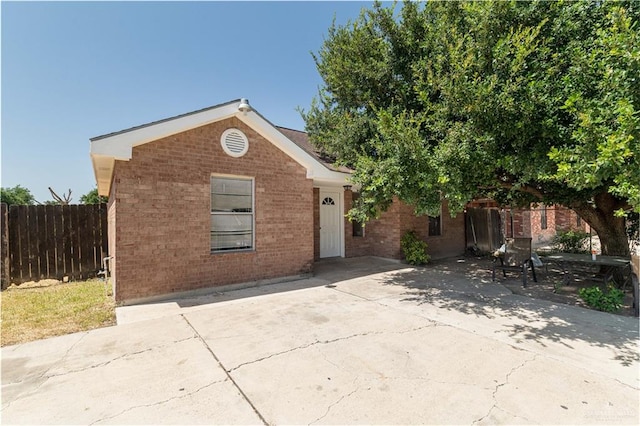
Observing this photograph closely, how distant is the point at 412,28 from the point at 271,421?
912cm

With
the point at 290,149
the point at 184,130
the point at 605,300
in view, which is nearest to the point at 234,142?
the point at 184,130

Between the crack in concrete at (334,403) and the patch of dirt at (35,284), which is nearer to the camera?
the crack in concrete at (334,403)

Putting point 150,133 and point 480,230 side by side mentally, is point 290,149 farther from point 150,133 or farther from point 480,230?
point 480,230

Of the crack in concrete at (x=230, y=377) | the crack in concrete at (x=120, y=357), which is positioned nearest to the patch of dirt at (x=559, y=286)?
the crack in concrete at (x=230, y=377)

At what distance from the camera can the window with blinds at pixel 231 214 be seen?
23.9 feet

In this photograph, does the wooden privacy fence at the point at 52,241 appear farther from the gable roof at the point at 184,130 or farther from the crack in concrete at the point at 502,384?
the crack in concrete at the point at 502,384

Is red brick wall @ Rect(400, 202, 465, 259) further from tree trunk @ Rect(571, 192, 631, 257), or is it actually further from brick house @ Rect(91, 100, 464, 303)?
tree trunk @ Rect(571, 192, 631, 257)

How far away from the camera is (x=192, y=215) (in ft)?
22.3

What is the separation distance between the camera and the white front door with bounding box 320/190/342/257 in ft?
37.5

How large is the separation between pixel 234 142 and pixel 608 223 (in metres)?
10.3

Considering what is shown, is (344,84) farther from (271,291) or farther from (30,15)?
(30,15)

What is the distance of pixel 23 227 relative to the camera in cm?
846

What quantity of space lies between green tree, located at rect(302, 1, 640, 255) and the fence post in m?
9.89

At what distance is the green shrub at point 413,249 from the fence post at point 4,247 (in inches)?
482
